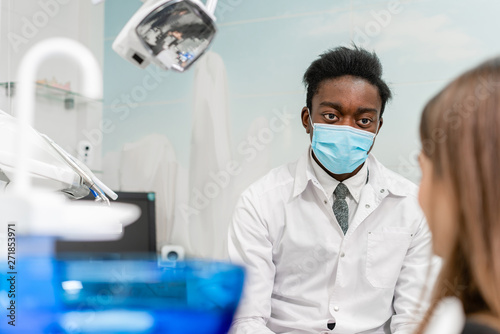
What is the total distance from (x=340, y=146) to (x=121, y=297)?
1.29m

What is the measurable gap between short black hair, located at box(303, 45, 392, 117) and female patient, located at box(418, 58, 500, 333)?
1.05 meters

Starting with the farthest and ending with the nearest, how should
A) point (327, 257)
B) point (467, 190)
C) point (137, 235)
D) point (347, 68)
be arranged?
point (137, 235) → point (347, 68) → point (327, 257) → point (467, 190)

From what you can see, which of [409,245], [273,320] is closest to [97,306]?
[273,320]

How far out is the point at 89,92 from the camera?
0.49m

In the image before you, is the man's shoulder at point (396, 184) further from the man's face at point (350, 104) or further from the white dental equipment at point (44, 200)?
the white dental equipment at point (44, 200)

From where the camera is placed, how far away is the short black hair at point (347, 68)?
1.76 metres

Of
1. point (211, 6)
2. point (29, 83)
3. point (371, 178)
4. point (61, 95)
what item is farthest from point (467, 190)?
point (61, 95)

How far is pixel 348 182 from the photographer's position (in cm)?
176

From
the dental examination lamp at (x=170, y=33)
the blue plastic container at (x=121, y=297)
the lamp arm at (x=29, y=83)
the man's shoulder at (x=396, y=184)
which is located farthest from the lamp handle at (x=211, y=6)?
the man's shoulder at (x=396, y=184)

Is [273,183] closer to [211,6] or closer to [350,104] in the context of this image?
[350,104]

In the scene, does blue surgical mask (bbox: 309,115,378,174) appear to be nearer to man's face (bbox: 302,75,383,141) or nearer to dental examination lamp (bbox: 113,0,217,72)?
man's face (bbox: 302,75,383,141)

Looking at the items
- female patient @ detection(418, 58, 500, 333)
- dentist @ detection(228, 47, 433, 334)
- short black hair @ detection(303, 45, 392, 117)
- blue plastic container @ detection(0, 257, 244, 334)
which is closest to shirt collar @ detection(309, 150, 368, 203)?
dentist @ detection(228, 47, 433, 334)

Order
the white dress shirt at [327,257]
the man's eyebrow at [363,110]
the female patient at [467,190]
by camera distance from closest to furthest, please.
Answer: the female patient at [467,190], the white dress shirt at [327,257], the man's eyebrow at [363,110]

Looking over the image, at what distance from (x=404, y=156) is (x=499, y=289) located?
5.81ft
